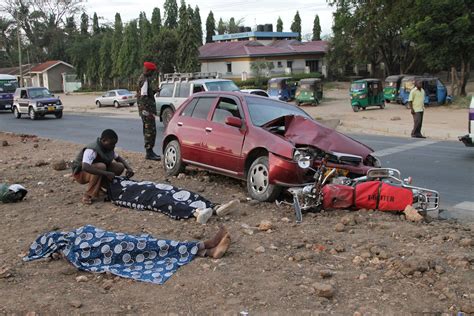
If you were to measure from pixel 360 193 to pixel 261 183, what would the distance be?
1.49 m

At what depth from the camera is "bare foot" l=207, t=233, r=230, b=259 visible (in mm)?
5301

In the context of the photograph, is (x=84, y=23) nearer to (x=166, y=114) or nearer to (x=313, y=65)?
(x=313, y=65)

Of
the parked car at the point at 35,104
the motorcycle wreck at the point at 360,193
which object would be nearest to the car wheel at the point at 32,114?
the parked car at the point at 35,104

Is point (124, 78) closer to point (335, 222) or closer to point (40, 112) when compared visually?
point (40, 112)

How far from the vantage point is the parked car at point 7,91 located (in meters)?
36.4

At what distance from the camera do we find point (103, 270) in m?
5.02

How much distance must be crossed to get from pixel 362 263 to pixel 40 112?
26787 mm

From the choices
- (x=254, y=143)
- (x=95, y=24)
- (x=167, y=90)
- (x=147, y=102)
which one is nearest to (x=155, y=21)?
(x=95, y=24)

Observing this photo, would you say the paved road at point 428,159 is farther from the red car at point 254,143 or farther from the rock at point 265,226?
the rock at point 265,226

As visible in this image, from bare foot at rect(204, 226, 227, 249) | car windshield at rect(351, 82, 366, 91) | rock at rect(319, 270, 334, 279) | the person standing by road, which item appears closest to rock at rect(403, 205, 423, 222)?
rock at rect(319, 270, 334, 279)

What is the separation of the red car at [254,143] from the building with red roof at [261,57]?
4470cm

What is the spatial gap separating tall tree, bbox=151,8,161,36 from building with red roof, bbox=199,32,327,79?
5391 mm

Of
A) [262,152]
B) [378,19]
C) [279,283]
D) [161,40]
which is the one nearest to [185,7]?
[161,40]

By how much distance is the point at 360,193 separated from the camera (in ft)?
22.6
